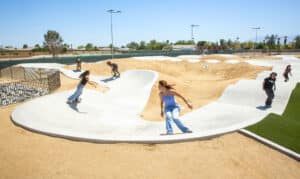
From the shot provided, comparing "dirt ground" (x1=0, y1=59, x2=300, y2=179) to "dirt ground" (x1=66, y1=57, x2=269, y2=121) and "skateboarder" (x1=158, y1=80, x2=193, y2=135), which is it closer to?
"skateboarder" (x1=158, y1=80, x2=193, y2=135)

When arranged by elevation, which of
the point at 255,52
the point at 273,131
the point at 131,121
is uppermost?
the point at 255,52

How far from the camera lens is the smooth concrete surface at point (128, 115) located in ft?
20.4

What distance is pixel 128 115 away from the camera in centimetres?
1155

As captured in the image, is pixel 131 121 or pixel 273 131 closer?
pixel 273 131

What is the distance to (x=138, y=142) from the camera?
5684 mm

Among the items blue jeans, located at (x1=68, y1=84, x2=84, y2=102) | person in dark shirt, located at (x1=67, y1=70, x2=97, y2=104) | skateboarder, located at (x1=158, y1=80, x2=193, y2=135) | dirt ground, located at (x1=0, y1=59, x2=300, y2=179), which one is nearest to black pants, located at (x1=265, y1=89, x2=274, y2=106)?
dirt ground, located at (x1=0, y1=59, x2=300, y2=179)

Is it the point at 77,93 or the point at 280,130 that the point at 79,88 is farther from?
the point at 280,130

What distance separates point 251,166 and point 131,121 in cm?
622

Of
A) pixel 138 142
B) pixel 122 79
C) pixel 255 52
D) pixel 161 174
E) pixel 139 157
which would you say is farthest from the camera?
pixel 255 52

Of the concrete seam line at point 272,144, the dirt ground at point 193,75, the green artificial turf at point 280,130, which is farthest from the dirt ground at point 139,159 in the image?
the dirt ground at point 193,75

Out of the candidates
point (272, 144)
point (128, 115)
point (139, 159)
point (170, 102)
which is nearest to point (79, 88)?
point (128, 115)

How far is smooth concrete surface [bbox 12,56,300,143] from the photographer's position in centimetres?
620

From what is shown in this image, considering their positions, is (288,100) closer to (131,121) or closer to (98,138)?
(131,121)

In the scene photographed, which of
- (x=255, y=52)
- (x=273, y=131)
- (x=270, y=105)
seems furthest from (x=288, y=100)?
(x=255, y=52)
